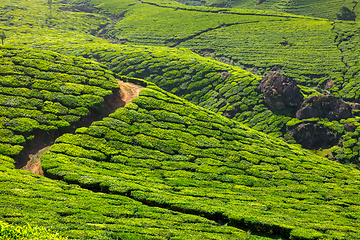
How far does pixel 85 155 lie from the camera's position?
27.6 m

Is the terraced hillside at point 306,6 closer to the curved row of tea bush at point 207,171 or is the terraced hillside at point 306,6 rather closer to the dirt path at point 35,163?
the curved row of tea bush at point 207,171

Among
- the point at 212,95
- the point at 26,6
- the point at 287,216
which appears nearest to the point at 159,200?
the point at 287,216

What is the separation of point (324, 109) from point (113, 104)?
47.6 m

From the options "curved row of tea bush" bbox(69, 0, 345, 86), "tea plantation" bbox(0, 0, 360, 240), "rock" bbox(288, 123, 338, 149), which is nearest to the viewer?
"tea plantation" bbox(0, 0, 360, 240)

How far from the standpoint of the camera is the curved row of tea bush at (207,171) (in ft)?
75.4

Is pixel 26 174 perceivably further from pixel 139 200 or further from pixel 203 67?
pixel 203 67

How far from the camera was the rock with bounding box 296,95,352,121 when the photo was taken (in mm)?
53531

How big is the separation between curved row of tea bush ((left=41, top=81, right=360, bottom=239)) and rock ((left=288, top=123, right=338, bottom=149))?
410 inches

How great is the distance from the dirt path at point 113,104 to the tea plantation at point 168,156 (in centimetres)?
77

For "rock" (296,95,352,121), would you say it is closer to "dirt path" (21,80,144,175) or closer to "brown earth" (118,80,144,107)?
"brown earth" (118,80,144,107)

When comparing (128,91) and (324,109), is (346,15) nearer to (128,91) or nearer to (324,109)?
(324,109)

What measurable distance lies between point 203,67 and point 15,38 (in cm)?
7263

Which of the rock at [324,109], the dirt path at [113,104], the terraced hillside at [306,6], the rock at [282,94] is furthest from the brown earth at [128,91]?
the terraced hillside at [306,6]

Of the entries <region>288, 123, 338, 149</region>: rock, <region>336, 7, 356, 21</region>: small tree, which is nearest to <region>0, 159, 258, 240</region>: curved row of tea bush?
<region>288, 123, 338, 149</region>: rock
